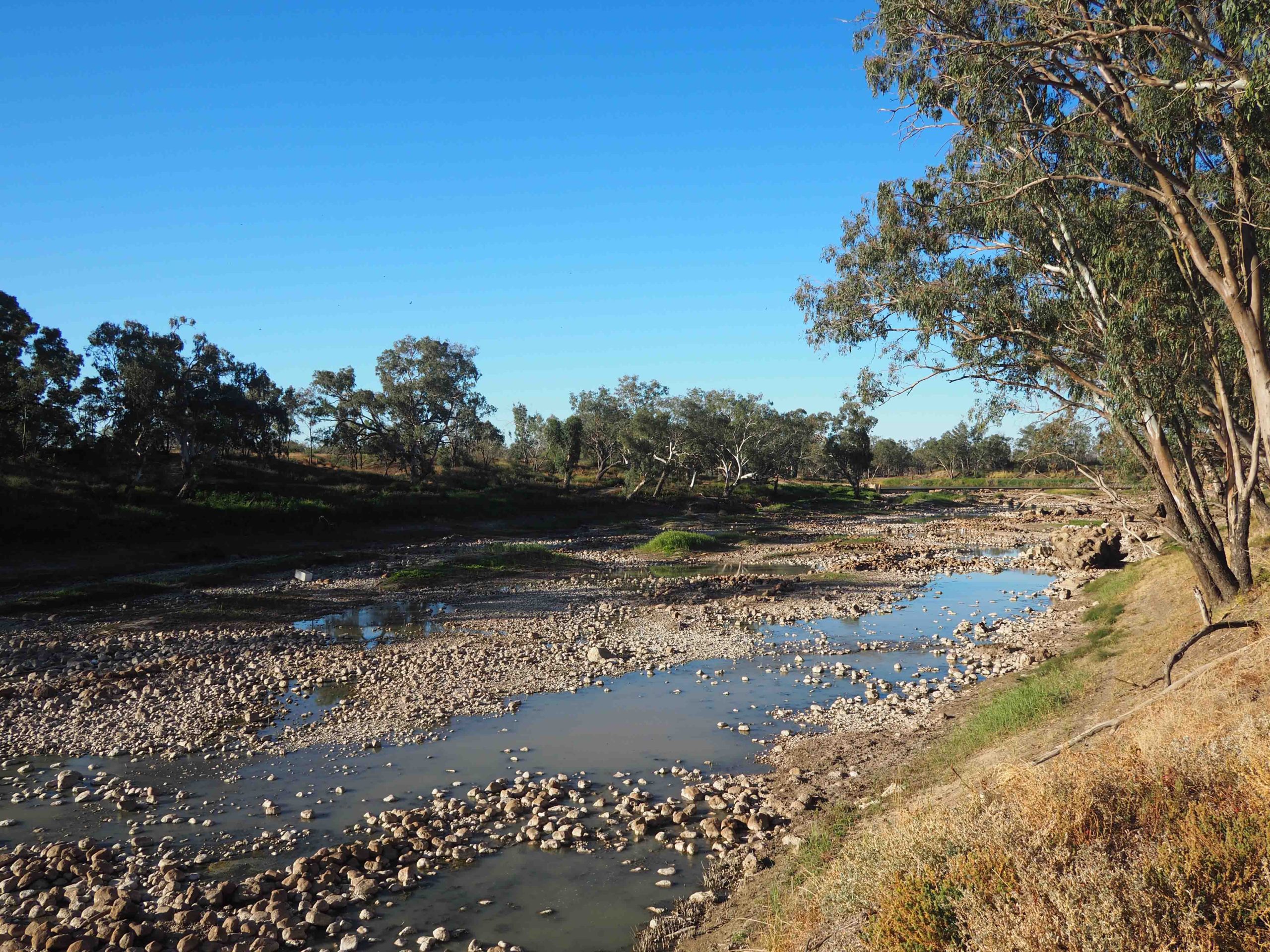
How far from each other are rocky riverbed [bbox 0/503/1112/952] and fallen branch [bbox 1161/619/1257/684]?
416 cm

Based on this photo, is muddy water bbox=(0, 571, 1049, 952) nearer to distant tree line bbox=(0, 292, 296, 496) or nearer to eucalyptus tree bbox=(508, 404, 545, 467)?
distant tree line bbox=(0, 292, 296, 496)

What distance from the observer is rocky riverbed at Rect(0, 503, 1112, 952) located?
26.3 ft

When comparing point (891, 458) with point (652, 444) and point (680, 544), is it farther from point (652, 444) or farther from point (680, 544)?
point (680, 544)

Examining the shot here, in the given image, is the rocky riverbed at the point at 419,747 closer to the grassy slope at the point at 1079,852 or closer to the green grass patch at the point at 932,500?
the grassy slope at the point at 1079,852

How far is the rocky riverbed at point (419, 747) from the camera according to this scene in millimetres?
8023

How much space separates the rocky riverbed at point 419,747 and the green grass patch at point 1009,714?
1.16 metres

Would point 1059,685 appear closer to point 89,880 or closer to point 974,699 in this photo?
point 974,699

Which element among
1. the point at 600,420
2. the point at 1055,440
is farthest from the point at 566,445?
the point at 1055,440

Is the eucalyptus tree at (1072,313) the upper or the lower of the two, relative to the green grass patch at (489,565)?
upper

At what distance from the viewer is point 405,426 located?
70562 millimetres

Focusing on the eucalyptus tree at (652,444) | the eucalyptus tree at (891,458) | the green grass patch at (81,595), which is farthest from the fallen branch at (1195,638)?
the eucalyptus tree at (891,458)

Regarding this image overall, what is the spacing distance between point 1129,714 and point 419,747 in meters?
10.5

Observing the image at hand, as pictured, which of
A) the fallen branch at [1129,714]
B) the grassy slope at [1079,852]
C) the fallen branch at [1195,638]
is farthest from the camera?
the fallen branch at [1195,638]

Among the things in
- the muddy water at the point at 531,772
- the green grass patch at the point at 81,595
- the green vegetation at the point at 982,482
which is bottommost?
the muddy water at the point at 531,772
